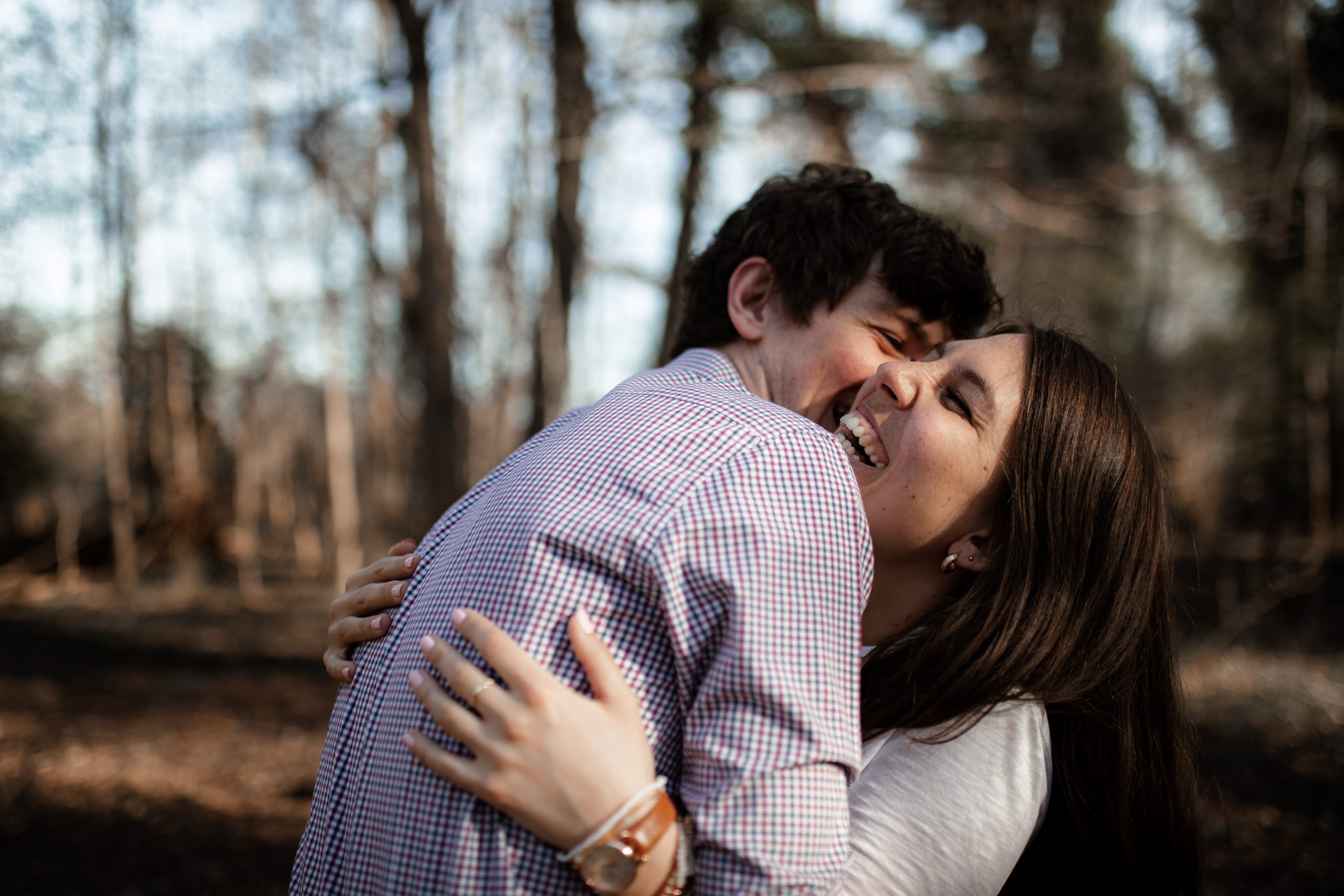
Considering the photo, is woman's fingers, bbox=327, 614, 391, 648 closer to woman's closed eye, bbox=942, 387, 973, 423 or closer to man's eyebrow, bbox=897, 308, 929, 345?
woman's closed eye, bbox=942, 387, 973, 423

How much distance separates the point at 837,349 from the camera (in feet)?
7.51

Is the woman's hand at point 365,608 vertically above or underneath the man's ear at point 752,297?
underneath

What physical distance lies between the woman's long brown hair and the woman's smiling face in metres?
0.04

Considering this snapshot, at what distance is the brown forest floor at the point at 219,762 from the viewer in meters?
4.47

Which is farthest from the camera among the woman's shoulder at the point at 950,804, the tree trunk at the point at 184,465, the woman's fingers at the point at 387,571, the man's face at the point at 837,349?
the tree trunk at the point at 184,465

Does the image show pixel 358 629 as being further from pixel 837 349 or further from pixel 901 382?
pixel 837 349

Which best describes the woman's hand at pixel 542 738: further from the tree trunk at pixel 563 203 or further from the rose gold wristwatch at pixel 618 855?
the tree trunk at pixel 563 203

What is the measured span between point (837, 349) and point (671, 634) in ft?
3.99

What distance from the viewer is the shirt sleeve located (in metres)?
1.19

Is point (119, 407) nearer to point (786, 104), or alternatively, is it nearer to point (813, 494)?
point (786, 104)

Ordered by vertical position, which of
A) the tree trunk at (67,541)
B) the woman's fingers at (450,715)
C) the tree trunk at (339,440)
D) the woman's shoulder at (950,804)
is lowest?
the tree trunk at (67,541)

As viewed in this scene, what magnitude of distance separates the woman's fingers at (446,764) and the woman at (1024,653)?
421mm

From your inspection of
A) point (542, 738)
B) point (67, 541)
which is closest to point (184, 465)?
point (67, 541)

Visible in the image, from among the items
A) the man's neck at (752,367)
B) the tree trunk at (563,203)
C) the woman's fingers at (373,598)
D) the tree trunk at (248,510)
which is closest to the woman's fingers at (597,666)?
the woman's fingers at (373,598)
